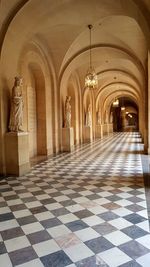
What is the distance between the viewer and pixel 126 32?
8.70m

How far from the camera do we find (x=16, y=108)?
6.31 meters

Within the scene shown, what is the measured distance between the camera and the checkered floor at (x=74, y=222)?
2.38 meters

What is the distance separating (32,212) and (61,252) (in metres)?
1.26

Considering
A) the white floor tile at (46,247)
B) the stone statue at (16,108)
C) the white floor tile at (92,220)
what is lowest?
the white floor tile at (46,247)

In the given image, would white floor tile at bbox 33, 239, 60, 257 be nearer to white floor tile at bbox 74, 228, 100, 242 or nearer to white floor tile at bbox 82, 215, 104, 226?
white floor tile at bbox 74, 228, 100, 242

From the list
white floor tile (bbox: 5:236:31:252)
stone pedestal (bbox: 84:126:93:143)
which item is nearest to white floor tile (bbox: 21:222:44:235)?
white floor tile (bbox: 5:236:31:252)

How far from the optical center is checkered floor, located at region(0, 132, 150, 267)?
238 cm

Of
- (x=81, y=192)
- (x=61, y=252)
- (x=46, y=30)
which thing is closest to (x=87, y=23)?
(x=46, y=30)

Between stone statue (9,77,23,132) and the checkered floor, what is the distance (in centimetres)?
147

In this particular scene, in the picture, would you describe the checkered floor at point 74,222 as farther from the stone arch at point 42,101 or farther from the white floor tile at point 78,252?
the stone arch at point 42,101

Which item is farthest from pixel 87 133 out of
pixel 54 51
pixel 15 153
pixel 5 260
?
pixel 5 260

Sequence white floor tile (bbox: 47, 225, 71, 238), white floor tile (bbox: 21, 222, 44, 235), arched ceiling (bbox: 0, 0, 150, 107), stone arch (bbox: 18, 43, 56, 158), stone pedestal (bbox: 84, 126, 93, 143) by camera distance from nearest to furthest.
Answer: white floor tile (bbox: 47, 225, 71, 238) → white floor tile (bbox: 21, 222, 44, 235) → arched ceiling (bbox: 0, 0, 150, 107) → stone arch (bbox: 18, 43, 56, 158) → stone pedestal (bbox: 84, 126, 93, 143)

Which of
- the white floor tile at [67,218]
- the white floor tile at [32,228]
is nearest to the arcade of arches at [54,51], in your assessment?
the white floor tile at [67,218]

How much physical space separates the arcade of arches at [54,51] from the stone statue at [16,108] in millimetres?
237
